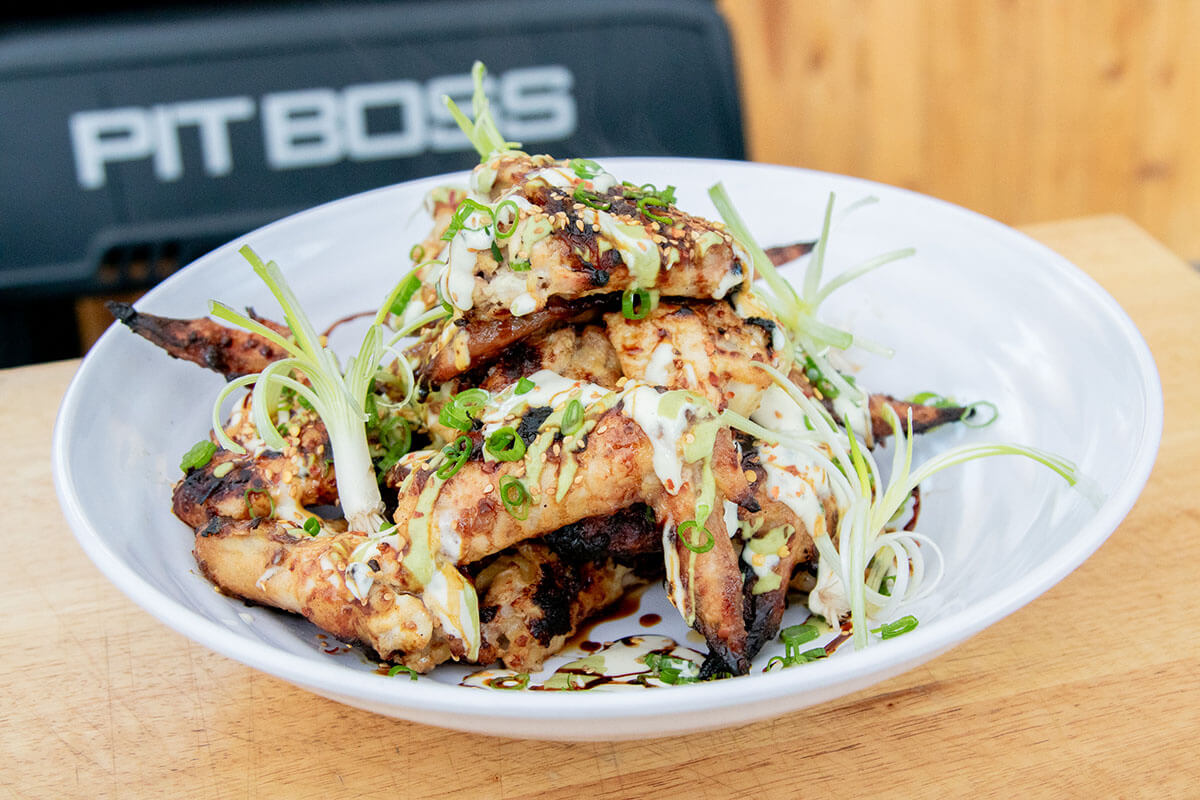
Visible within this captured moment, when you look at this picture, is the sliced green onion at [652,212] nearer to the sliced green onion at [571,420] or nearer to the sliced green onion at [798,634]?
the sliced green onion at [571,420]

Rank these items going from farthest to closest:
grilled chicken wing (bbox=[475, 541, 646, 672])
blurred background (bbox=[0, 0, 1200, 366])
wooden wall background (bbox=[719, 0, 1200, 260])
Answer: wooden wall background (bbox=[719, 0, 1200, 260]), blurred background (bbox=[0, 0, 1200, 366]), grilled chicken wing (bbox=[475, 541, 646, 672])

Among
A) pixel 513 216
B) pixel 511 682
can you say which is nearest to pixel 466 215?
pixel 513 216

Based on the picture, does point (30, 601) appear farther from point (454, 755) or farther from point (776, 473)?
point (776, 473)

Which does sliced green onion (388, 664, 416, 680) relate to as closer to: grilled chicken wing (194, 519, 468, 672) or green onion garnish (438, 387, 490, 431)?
grilled chicken wing (194, 519, 468, 672)

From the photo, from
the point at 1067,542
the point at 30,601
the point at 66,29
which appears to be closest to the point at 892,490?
the point at 1067,542

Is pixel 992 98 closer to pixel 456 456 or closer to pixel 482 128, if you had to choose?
pixel 482 128

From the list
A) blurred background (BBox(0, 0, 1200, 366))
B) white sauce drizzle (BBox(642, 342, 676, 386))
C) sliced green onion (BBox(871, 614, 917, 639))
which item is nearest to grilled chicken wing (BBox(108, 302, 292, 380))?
white sauce drizzle (BBox(642, 342, 676, 386))
